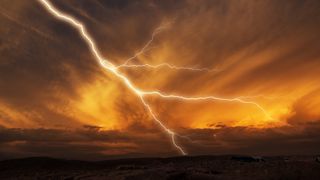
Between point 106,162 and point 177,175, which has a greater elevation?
point 106,162

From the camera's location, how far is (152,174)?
2847 centimetres

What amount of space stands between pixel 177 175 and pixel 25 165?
137ft

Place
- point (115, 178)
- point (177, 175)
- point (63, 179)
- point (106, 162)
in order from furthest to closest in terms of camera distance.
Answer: point (106, 162)
point (63, 179)
point (115, 178)
point (177, 175)

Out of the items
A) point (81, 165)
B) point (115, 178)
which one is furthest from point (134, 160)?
point (115, 178)

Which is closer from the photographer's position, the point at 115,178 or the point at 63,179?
the point at 115,178

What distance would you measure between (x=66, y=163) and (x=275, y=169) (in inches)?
1698

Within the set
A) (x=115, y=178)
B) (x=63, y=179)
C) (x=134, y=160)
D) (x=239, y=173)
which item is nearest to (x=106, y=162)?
(x=134, y=160)

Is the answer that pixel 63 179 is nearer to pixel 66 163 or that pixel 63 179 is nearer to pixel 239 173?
pixel 239 173

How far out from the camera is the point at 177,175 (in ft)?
86.8

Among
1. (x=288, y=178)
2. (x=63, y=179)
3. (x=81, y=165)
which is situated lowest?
(x=288, y=178)

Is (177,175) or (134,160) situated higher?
(134,160)

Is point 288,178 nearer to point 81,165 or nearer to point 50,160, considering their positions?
point 81,165

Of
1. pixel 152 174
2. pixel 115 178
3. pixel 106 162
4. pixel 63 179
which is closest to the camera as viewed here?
pixel 152 174

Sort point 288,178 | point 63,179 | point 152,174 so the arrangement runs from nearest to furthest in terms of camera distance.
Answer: point 288,178
point 152,174
point 63,179
